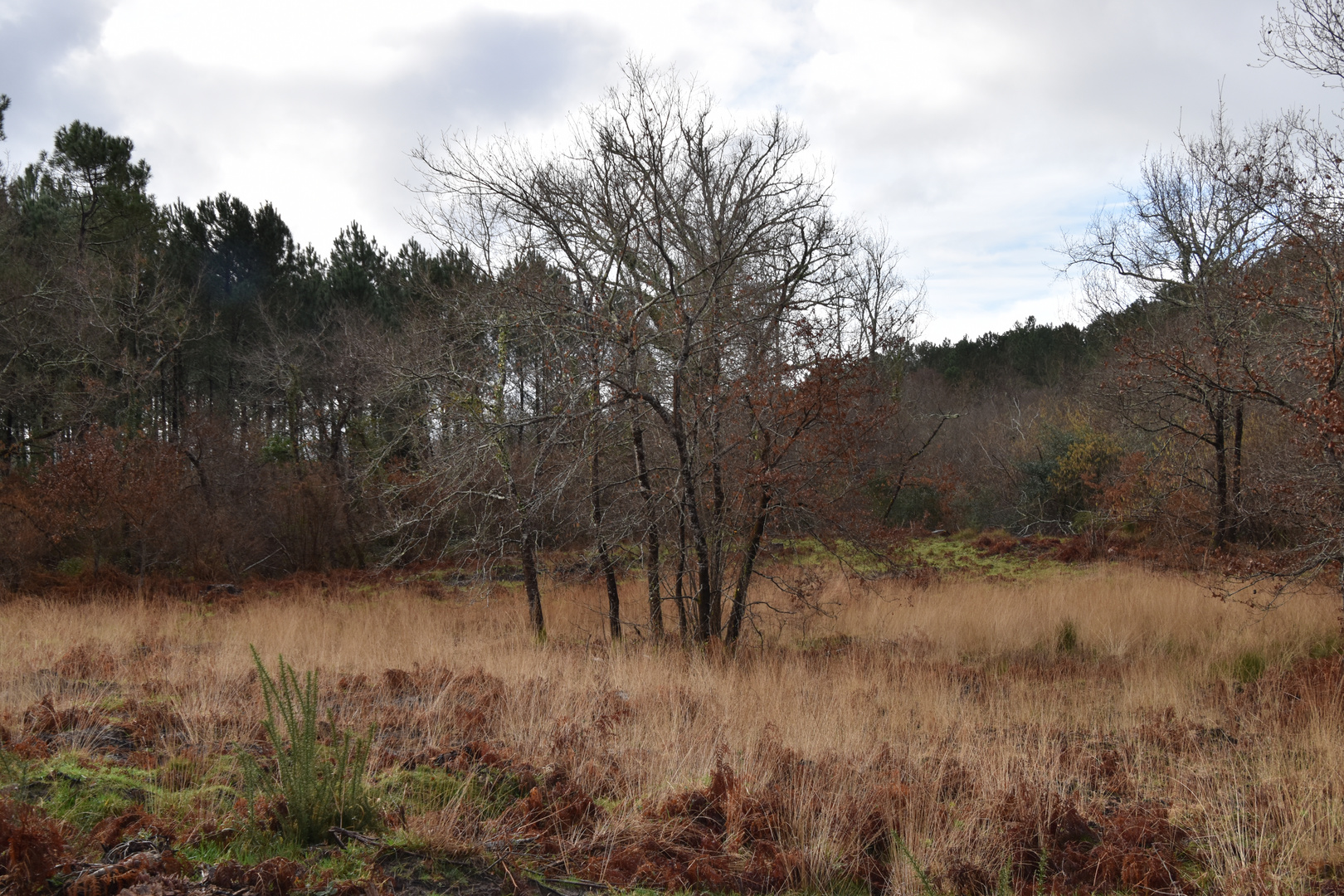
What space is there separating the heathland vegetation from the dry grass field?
0.12 ft

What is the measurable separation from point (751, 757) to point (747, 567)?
433 cm

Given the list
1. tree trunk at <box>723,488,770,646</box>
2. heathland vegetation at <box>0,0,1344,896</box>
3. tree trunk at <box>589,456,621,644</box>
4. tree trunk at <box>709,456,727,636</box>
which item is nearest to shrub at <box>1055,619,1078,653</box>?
heathland vegetation at <box>0,0,1344,896</box>

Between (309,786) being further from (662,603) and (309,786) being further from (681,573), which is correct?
(662,603)

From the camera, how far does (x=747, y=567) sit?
932cm

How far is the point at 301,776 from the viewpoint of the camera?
12.2 ft

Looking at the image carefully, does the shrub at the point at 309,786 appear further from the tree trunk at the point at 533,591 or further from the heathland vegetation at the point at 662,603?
the tree trunk at the point at 533,591

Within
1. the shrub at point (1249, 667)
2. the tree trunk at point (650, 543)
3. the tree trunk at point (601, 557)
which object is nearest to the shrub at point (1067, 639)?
the shrub at point (1249, 667)

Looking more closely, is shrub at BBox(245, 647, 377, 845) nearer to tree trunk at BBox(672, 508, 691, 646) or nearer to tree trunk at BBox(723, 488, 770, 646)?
tree trunk at BBox(672, 508, 691, 646)

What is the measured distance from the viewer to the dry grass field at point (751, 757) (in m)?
3.72

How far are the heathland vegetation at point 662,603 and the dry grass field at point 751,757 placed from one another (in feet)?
0.12

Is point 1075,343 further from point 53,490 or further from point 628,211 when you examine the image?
point 53,490

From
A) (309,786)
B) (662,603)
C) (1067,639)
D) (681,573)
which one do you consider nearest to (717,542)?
(681,573)

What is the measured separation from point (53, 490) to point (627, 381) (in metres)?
13.3

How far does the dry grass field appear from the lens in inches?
146
